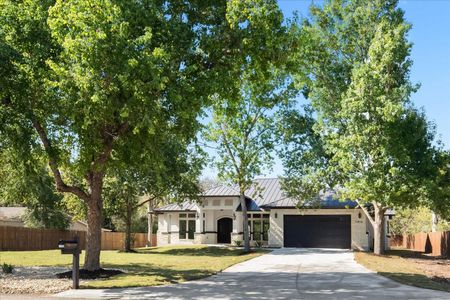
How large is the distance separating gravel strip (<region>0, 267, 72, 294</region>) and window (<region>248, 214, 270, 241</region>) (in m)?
25.0

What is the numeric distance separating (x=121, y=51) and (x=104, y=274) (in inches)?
314

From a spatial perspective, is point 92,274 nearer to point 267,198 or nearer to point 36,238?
point 267,198

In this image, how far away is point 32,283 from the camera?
14273 millimetres

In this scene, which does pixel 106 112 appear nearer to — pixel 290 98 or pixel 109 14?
pixel 109 14

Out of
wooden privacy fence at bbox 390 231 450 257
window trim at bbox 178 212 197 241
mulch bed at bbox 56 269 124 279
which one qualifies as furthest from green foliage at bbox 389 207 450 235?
mulch bed at bbox 56 269 124 279

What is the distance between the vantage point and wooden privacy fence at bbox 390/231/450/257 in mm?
35188

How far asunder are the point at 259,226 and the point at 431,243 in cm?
1441

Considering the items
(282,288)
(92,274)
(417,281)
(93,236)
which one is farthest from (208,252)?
(282,288)

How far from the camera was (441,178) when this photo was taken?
92.6ft

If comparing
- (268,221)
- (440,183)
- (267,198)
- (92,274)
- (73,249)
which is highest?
(440,183)

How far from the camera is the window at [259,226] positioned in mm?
40706

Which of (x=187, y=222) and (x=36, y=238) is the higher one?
(x=187, y=222)

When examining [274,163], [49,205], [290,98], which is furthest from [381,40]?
[49,205]

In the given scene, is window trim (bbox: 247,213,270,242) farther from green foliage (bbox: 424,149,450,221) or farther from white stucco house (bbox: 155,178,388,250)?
green foliage (bbox: 424,149,450,221)
